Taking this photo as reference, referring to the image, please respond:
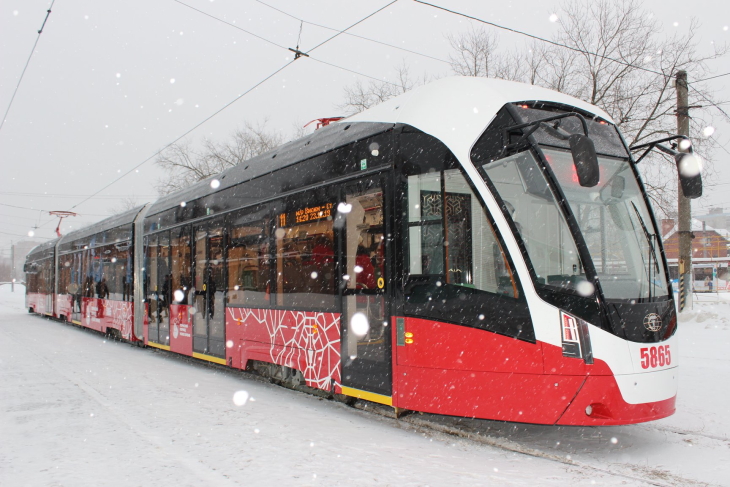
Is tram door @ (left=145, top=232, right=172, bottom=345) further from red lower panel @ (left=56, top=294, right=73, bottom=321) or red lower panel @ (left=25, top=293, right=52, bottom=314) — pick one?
red lower panel @ (left=25, top=293, right=52, bottom=314)

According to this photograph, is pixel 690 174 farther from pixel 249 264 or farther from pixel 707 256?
pixel 707 256

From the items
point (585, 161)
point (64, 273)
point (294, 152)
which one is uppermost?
point (294, 152)

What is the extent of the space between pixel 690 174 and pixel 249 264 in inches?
215

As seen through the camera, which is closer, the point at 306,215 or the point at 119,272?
the point at 306,215

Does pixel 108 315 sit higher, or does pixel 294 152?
pixel 294 152

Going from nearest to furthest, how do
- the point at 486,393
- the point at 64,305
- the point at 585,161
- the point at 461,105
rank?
the point at 585,161, the point at 486,393, the point at 461,105, the point at 64,305

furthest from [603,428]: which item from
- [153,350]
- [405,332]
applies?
[153,350]

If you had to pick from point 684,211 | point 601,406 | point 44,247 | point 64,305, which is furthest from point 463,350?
point 44,247

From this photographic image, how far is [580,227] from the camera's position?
511 cm

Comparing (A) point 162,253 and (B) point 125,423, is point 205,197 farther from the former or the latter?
(B) point 125,423

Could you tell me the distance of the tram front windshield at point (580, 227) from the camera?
5.05 meters

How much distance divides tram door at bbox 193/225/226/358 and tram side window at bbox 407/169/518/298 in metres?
4.46

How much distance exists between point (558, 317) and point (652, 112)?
1754cm

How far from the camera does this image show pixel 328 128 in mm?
7535
